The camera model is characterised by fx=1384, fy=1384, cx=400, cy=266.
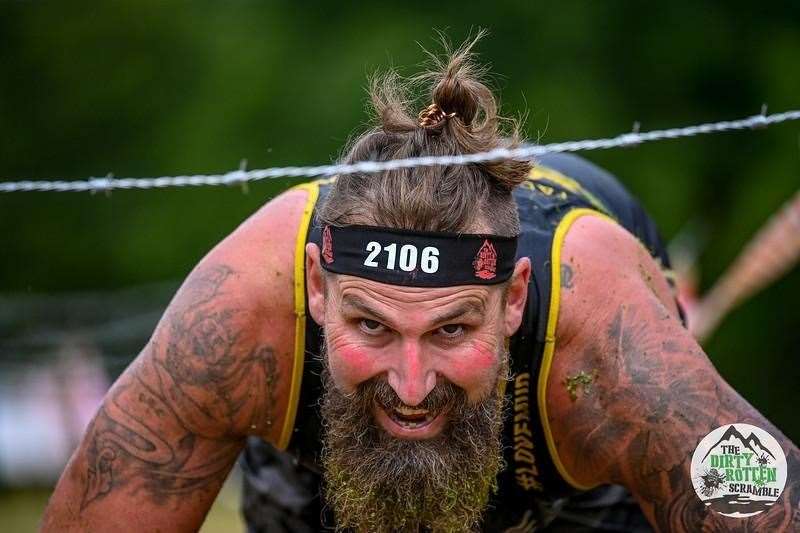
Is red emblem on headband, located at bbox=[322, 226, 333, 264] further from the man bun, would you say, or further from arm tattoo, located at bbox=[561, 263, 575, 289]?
arm tattoo, located at bbox=[561, 263, 575, 289]

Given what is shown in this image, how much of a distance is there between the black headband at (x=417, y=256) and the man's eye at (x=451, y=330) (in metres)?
0.09

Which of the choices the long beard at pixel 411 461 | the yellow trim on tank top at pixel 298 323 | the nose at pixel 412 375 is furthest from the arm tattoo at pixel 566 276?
the yellow trim on tank top at pixel 298 323

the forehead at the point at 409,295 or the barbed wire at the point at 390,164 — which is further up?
the barbed wire at the point at 390,164

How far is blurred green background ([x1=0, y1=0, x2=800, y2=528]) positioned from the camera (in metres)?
8.38

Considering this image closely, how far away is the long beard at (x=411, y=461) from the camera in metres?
3.07

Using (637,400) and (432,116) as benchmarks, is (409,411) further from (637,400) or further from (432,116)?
(432,116)

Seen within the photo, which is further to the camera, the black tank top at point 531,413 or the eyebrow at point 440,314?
the black tank top at point 531,413

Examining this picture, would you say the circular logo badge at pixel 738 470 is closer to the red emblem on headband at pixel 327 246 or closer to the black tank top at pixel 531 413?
the black tank top at pixel 531 413

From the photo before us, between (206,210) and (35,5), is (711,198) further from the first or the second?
(35,5)

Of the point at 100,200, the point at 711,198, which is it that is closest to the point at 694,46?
the point at 711,198

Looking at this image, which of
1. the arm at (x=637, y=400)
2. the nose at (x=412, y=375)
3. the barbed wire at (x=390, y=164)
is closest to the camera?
the barbed wire at (x=390, y=164)

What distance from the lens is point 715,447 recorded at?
2996mm

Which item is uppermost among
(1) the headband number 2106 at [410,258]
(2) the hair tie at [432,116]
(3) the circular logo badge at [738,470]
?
(2) the hair tie at [432,116]

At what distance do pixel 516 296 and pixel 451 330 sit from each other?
9.9 inches
